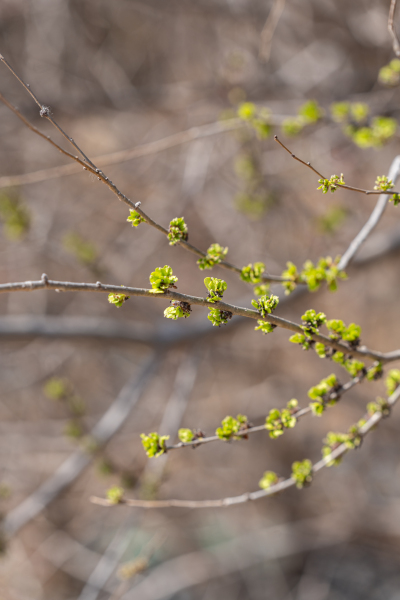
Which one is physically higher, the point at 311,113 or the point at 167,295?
the point at 311,113

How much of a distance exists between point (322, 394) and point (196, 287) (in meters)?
3.89

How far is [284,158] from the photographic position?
4.44m

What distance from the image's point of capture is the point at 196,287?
17.4 ft

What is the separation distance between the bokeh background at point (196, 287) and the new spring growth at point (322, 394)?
2.54 metres

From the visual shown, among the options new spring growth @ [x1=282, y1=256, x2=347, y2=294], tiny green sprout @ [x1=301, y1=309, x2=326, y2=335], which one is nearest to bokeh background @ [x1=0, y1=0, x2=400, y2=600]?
new spring growth @ [x1=282, y1=256, x2=347, y2=294]

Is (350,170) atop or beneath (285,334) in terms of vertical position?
atop

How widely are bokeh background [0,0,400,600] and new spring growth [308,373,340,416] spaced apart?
2538 mm

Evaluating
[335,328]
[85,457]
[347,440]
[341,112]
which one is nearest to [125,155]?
[341,112]

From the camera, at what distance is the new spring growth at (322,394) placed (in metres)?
1.40

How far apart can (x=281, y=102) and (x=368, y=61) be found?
1070 millimetres

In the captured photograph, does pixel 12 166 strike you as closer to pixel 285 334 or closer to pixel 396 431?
pixel 285 334

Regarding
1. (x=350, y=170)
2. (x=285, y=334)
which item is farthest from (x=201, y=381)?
(x=350, y=170)

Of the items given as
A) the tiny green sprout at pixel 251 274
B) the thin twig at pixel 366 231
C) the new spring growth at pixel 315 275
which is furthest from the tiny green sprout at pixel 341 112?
the tiny green sprout at pixel 251 274

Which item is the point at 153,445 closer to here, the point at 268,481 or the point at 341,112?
the point at 268,481
